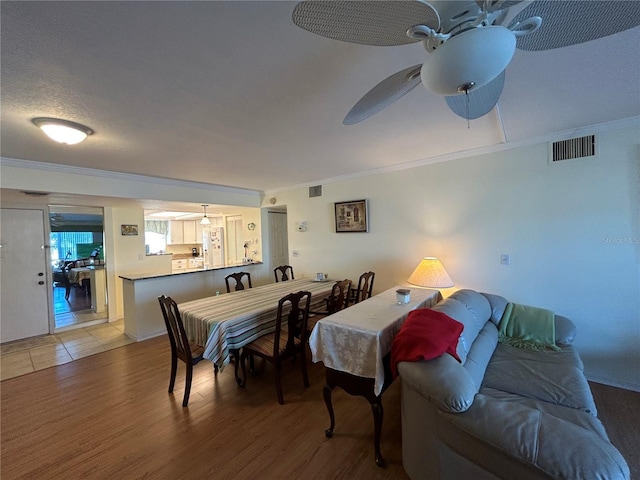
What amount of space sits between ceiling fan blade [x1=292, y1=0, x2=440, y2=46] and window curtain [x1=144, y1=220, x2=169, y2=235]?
8.73m

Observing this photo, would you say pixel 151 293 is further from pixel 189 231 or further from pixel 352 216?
pixel 189 231

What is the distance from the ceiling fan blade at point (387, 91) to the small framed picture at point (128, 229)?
16.9 ft

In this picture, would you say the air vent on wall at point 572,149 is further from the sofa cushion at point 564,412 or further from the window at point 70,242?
the window at point 70,242

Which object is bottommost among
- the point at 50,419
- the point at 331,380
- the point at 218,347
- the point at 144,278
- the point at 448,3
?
the point at 50,419

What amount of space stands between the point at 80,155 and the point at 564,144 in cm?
514

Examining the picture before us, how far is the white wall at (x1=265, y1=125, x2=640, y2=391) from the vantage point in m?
2.38

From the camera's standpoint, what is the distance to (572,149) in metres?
2.55

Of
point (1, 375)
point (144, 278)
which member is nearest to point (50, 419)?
point (1, 375)

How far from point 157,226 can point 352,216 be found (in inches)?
268

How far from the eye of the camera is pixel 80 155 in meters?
2.89

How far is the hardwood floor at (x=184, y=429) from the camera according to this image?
1.69 m

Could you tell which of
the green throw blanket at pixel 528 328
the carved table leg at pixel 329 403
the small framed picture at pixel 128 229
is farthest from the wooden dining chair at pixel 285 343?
the small framed picture at pixel 128 229

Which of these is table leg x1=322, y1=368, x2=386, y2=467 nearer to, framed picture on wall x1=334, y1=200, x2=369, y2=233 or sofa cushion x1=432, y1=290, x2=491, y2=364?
sofa cushion x1=432, y1=290, x2=491, y2=364

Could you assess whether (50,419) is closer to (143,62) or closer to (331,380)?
(331,380)
